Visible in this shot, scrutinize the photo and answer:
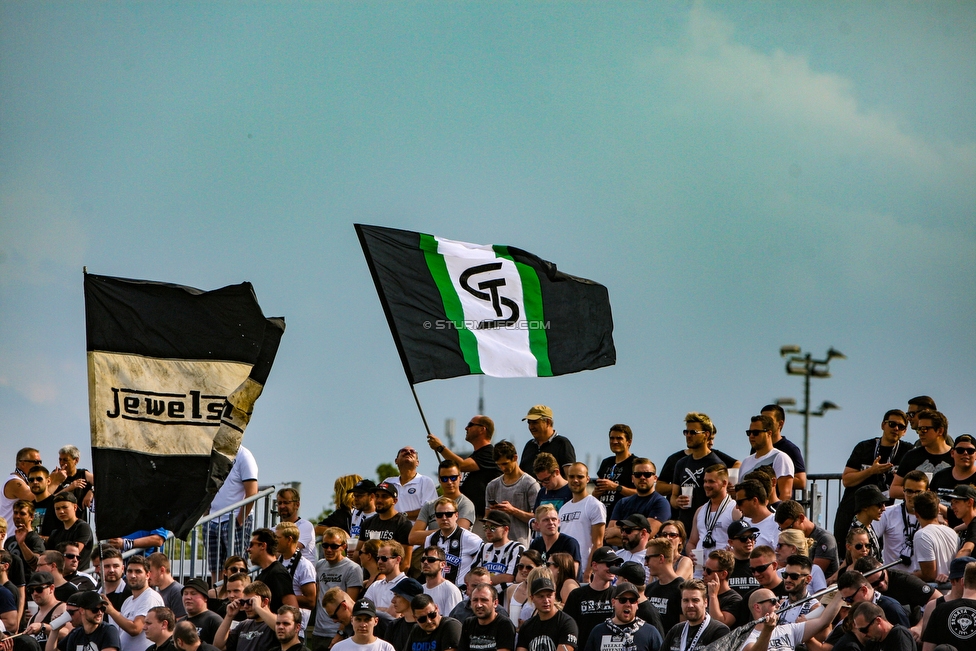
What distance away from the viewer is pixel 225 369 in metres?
11.7

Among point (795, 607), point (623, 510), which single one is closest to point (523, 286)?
point (623, 510)

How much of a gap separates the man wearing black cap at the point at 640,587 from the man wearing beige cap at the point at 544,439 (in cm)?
327

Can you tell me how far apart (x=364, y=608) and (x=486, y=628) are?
1180 millimetres

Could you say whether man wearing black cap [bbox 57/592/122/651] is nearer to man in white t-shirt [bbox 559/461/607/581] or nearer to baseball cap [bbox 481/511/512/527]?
baseball cap [bbox 481/511/512/527]

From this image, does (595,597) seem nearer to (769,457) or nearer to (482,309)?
(769,457)

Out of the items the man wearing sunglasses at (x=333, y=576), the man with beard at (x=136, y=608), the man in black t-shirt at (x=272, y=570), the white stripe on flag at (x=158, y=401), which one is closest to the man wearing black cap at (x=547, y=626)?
the man wearing sunglasses at (x=333, y=576)

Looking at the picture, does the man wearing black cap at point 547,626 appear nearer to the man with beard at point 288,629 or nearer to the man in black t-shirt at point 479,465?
the man with beard at point 288,629

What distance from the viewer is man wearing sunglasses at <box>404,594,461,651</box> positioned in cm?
1238

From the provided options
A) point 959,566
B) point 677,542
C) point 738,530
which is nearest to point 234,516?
point 677,542

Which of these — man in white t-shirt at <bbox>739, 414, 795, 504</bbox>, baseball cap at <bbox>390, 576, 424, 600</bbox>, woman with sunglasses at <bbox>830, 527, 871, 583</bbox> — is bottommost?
baseball cap at <bbox>390, 576, 424, 600</bbox>

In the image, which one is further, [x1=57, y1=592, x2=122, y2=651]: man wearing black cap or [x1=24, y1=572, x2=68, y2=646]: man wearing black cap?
[x1=24, y1=572, x2=68, y2=646]: man wearing black cap

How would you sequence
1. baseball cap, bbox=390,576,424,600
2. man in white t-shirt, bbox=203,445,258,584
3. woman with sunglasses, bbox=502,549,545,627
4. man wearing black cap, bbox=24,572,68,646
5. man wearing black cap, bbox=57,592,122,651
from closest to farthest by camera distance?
woman with sunglasses, bbox=502,549,545,627, baseball cap, bbox=390,576,424,600, man wearing black cap, bbox=57,592,122,651, man wearing black cap, bbox=24,572,68,646, man in white t-shirt, bbox=203,445,258,584

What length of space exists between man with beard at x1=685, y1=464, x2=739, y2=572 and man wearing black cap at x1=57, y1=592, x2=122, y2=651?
216 inches

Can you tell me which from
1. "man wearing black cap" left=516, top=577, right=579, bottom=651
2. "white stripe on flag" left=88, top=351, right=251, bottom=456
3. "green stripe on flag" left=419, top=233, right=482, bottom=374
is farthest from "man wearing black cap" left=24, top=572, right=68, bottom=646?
"man wearing black cap" left=516, top=577, right=579, bottom=651
